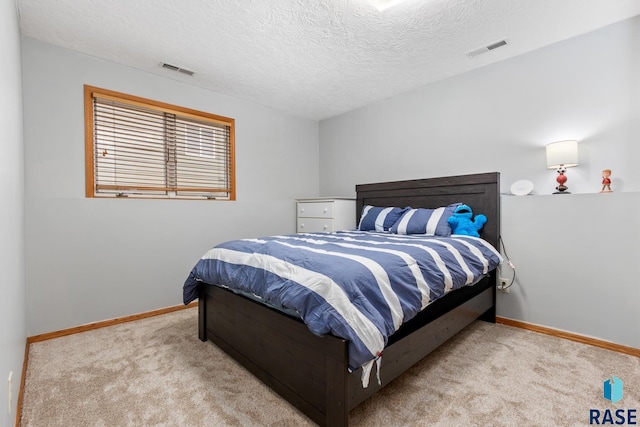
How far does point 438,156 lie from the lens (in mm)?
3135

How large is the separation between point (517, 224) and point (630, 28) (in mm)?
1564

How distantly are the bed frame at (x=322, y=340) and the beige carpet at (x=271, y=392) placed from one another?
11cm

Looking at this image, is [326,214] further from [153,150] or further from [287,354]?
[287,354]

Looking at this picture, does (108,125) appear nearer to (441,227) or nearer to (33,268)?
(33,268)

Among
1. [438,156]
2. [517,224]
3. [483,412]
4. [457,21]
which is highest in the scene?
[457,21]

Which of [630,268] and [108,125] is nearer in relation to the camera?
[630,268]

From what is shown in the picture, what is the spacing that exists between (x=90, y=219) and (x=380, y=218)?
2650 millimetres

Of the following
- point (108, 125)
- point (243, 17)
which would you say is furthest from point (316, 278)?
point (108, 125)

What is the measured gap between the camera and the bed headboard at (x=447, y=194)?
261 centimetres

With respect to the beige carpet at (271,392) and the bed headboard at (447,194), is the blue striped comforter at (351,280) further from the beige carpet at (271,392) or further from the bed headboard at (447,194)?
the bed headboard at (447,194)

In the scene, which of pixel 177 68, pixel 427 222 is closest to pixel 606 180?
pixel 427 222

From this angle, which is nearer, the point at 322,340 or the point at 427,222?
the point at 322,340

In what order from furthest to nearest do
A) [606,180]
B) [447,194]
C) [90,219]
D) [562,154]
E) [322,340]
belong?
[447,194] → [90,219] → [562,154] → [606,180] → [322,340]

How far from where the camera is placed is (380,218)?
10.2 ft
